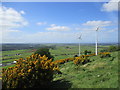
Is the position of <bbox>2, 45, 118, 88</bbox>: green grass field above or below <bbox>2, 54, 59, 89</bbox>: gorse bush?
below

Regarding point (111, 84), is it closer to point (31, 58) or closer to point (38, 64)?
point (38, 64)

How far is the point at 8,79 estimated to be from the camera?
3648mm

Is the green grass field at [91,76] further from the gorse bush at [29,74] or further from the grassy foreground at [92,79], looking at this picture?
the gorse bush at [29,74]

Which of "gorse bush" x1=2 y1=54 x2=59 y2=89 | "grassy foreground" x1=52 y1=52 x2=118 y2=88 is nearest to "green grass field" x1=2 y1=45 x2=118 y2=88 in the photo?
"grassy foreground" x1=52 y1=52 x2=118 y2=88

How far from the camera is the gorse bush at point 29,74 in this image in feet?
12.0

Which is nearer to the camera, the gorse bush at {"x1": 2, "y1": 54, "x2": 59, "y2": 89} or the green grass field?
the gorse bush at {"x1": 2, "y1": 54, "x2": 59, "y2": 89}

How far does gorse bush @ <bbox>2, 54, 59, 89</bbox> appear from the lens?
3.67 metres

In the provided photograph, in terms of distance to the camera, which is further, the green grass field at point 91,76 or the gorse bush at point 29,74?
the green grass field at point 91,76

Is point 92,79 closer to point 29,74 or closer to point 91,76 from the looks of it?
point 91,76

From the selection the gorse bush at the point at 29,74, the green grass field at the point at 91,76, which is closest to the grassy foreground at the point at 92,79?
the green grass field at the point at 91,76

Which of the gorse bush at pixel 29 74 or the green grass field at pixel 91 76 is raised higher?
the gorse bush at pixel 29 74

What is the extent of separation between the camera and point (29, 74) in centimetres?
394

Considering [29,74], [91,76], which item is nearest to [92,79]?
[91,76]

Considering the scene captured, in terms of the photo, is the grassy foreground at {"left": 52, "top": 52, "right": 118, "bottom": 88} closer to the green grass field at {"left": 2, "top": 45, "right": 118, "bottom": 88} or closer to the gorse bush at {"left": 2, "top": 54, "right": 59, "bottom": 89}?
the green grass field at {"left": 2, "top": 45, "right": 118, "bottom": 88}
